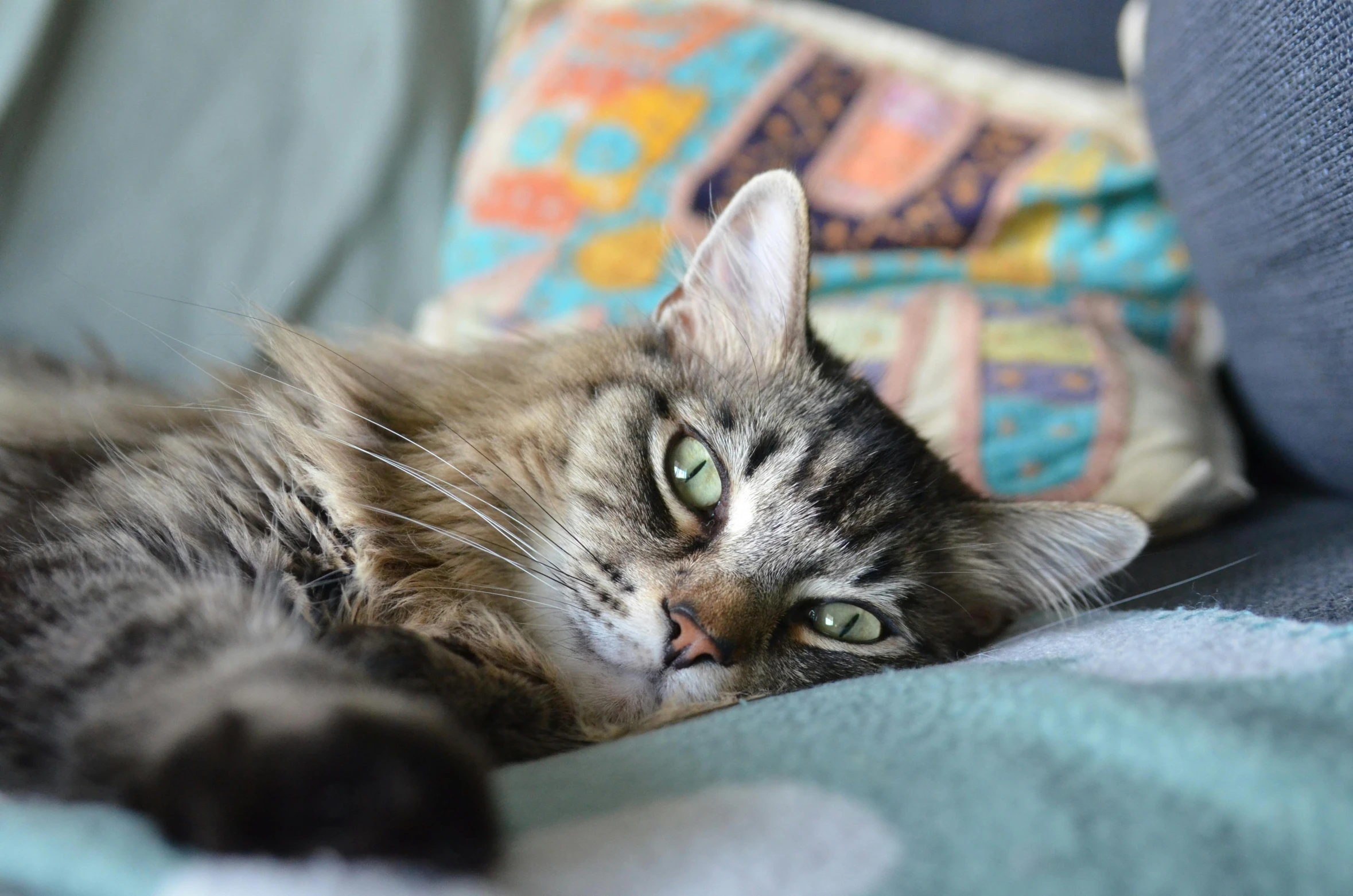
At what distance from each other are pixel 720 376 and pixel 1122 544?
66 cm

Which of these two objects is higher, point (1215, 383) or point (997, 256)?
point (997, 256)

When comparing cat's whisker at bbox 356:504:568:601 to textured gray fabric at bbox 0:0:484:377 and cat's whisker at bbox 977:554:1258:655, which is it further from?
textured gray fabric at bbox 0:0:484:377

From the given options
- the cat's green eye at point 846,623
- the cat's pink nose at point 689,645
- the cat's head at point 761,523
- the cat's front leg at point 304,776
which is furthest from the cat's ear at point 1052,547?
the cat's front leg at point 304,776

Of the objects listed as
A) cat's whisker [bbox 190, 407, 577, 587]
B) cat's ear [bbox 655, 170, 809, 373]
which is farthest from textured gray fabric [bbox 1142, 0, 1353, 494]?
cat's whisker [bbox 190, 407, 577, 587]

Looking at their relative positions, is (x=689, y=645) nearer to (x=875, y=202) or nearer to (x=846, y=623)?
(x=846, y=623)

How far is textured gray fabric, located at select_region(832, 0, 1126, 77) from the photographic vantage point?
7.66 feet

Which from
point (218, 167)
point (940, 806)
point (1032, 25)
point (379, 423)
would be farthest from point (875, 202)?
point (940, 806)

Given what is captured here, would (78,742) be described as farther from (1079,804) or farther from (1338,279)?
(1338,279)

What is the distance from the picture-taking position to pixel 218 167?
2137mm

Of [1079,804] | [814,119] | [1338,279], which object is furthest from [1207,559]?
[814,119]

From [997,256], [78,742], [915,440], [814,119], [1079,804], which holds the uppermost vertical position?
[814,119]

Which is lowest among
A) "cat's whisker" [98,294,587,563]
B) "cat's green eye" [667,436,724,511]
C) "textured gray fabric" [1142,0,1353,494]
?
"cat's whisker" [98,294,587,563]

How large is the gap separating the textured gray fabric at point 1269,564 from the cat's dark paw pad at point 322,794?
3.20ft

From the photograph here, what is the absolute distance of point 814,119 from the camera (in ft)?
7.34
